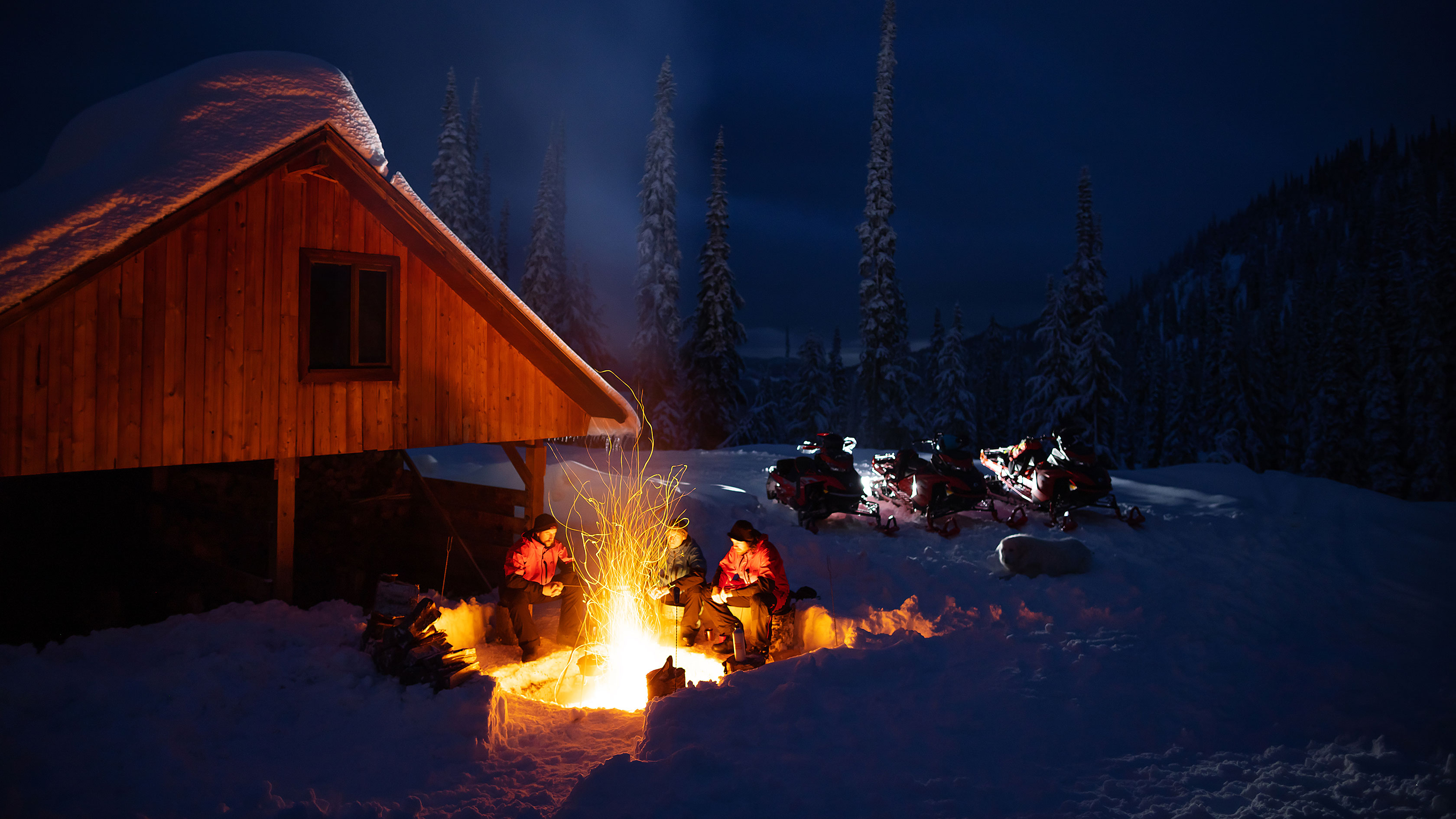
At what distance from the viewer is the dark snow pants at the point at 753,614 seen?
22.7 ft

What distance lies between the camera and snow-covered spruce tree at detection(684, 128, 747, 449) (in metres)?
27.4

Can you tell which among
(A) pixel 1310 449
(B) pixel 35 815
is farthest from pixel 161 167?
(A) pixel 1310 449

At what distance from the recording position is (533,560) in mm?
7578

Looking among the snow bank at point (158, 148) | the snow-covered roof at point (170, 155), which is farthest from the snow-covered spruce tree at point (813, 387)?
the snow bank at point (158, 148)

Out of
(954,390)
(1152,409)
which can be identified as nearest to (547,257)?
(954,390)

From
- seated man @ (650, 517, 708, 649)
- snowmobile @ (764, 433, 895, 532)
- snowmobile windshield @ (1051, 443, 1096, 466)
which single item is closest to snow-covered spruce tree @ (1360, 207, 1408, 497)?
snowmobile windshield @ (1051, 443, 1096, 466)

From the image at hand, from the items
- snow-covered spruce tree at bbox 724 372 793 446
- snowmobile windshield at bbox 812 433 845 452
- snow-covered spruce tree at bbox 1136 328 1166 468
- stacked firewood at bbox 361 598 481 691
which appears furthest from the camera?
snow-covered spruce tree at bbox 1136 328 1166 468

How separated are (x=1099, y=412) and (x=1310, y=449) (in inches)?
641

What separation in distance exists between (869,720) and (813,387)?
117ft

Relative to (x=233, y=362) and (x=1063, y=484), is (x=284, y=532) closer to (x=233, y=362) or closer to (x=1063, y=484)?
(x=233, y=362)

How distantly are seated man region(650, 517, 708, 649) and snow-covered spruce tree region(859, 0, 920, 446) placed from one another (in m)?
21.5

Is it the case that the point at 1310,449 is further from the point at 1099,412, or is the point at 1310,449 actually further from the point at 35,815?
the point at 35,815

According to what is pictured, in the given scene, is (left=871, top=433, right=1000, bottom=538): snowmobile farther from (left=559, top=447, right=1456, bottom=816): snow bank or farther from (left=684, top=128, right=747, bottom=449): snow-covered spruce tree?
(left=684, top=128, right=747, bottom=449): snow-covered spruce tree

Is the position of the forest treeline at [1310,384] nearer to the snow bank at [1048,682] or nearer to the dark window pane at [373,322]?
the snow bank at [1048,682]
